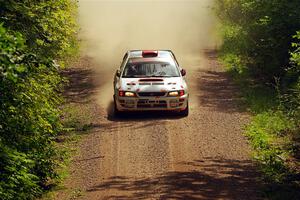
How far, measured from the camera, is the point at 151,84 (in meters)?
17.8

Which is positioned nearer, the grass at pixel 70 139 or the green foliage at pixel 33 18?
the green foliage at pixel 33 18

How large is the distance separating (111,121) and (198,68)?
11476 millimetres

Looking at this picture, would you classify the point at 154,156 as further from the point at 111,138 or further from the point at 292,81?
the point at 292,81

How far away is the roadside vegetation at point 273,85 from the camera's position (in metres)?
13.6

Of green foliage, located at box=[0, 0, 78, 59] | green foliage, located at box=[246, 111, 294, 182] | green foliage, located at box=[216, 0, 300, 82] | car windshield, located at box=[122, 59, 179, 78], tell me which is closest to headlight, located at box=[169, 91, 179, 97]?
car windshield, located at box=[122, 59, 179, 78]

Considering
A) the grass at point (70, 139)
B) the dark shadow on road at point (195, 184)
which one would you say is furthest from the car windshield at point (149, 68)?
the dark shadow on road at point (195, 184)

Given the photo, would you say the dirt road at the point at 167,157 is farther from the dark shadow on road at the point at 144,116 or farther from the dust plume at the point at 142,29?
the dust plume at the point at 142,29

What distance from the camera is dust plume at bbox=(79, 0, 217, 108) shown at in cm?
3275

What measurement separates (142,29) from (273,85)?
22.5 meters

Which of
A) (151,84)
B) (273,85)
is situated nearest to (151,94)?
(151,84)

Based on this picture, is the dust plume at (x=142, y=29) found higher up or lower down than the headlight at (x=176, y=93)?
lower down

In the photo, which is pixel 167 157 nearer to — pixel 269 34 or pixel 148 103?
pixel 148 103

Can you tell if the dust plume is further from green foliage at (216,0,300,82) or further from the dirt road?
green foliage at (216,0,300,82)

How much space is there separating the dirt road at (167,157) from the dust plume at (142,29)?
408cm
